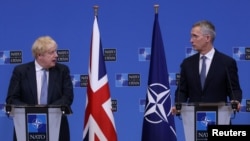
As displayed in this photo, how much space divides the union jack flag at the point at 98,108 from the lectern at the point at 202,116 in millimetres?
1650

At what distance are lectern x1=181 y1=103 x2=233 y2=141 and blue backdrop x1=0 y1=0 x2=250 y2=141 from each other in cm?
271

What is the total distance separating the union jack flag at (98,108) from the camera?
5895mm

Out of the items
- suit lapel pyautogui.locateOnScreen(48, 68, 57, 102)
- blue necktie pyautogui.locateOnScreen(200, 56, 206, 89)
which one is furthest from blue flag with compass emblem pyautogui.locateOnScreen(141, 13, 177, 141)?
suit lapel pyautogui.locateOnScreen(48, 68, 57, 102)

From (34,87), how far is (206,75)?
5.59 feet

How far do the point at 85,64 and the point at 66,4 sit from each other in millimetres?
896

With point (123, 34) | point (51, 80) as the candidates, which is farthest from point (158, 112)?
point (123, 34)

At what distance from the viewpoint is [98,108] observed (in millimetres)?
5941

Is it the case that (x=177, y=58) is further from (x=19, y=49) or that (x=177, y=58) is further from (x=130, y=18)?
(x=19, y=49)

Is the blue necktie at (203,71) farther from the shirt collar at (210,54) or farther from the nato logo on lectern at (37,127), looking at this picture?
the nato logo on lectern at (37,127)

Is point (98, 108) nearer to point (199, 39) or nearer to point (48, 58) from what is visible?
point (48, 58)

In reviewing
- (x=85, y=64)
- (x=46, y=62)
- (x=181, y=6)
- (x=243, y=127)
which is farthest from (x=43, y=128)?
(x=181, y=6)

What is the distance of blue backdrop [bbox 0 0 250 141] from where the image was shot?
7.11 metres

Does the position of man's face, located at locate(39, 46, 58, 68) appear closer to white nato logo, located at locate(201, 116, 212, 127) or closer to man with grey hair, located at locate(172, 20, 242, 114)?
man with grey hair, located at locate(172, 20, 242, 114)

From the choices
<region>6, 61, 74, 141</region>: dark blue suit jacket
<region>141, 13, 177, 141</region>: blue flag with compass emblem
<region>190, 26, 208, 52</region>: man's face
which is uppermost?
<region>190, 26, 208, 52</region>: man's face
